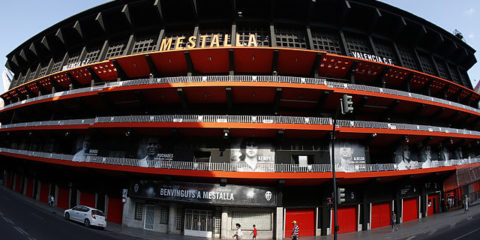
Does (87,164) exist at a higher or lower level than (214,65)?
lower

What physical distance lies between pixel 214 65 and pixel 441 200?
111 ft

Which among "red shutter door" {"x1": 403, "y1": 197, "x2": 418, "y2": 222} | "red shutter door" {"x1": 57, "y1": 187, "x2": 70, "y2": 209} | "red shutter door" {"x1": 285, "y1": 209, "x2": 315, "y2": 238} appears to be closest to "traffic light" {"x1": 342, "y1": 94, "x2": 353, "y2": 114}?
"red shutter door" {"x1": 285, "y1": 209, "x2": 315, "y2": 238}

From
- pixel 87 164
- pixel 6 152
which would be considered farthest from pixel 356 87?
pixel 6 152

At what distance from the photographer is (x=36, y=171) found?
30.0 meters

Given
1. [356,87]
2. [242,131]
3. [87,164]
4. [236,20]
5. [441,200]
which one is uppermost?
[236,20]

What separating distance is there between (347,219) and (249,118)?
44.9 feet

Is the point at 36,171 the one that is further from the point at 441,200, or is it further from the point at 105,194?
the point at 441,200

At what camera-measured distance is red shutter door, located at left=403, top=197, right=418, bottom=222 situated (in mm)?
23520

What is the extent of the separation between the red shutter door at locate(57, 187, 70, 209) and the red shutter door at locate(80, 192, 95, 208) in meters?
3.43

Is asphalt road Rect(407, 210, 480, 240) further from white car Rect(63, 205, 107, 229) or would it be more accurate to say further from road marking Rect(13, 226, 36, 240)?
road marking Rect(13, 226, 36, 240)

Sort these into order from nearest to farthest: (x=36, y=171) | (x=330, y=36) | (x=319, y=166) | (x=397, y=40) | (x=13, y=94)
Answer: (x=319, y=166) → (x=330, y=36) → (x=397, y=40) → (x=36, y=171) → (x=13, y=94)

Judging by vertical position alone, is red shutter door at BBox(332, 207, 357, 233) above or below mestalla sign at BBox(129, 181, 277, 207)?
below

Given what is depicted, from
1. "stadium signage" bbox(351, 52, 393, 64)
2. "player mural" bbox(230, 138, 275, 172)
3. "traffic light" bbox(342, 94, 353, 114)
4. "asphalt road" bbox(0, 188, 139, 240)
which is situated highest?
"stadium signage" bbox(351, 52, 393, 64)

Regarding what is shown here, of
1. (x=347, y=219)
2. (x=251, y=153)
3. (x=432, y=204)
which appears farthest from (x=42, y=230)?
(x=432, y=204)
